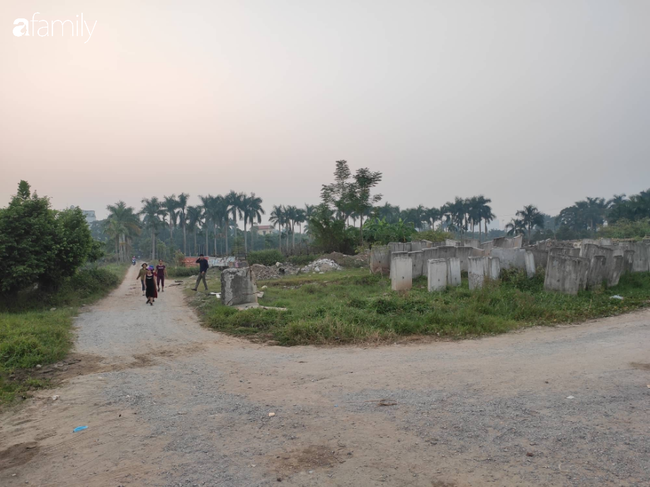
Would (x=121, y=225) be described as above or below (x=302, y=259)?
above

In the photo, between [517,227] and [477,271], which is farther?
[517,227]

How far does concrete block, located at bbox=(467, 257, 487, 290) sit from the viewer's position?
10.8m

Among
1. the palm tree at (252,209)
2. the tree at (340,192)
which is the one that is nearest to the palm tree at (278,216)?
the palm tree at (252,209)

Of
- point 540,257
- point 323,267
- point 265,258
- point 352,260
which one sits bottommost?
point 323,267

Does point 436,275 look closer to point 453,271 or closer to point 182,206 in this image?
point 453,271

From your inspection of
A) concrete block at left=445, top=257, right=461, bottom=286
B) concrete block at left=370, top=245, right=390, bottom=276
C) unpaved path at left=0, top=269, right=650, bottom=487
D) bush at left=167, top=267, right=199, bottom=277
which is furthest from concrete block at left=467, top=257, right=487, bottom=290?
bush at left=167, top=267, right=199, bottom=277

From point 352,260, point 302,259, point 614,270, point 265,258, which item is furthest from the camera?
point 265,258

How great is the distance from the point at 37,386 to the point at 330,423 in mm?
4198

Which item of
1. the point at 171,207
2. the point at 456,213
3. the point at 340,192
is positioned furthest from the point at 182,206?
the point at 456,213

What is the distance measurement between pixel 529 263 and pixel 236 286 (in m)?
8.22

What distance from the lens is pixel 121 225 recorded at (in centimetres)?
5419

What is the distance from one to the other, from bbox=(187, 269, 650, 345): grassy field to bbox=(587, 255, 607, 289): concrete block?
0.27 metres

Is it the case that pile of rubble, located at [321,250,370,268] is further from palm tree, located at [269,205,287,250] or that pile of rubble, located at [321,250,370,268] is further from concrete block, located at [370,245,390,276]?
palm tree, located at [269,205,287,250]

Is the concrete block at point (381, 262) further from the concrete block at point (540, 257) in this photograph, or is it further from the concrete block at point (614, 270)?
the concrete block at point (614, 270)
